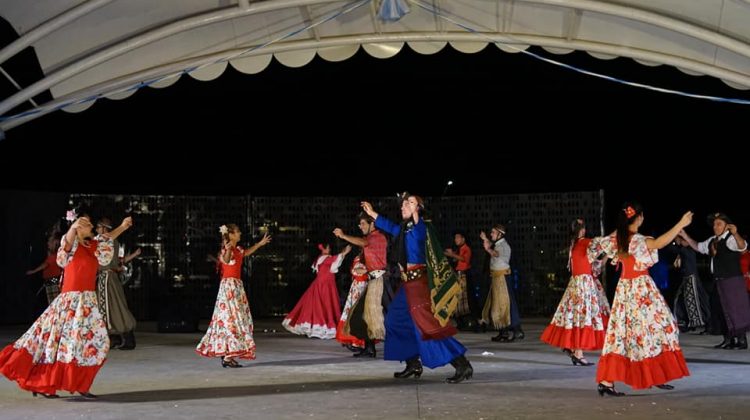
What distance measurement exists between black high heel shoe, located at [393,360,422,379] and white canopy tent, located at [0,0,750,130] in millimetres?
4008

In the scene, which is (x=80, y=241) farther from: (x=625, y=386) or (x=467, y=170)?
(x=467, y=170)

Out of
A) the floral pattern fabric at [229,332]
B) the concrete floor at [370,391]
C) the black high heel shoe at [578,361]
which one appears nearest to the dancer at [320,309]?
the concrete floor at [370,391]

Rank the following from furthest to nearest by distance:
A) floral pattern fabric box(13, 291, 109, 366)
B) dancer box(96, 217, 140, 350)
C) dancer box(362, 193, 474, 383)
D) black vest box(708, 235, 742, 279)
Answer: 1. dancer box(96, 217, 140, 350)
2. black vest box(708, 235, 742, 279)
3. dancer box(362, 193, 474, 383)
4. floral pattern fabric box(13, 291, 109, 366)

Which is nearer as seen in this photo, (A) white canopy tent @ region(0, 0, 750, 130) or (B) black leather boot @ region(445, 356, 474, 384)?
(B) black leather boot @ region(445, 356, 474, 384)

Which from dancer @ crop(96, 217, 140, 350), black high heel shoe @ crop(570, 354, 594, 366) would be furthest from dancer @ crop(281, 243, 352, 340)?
black high heel shoe @ crop(570, 354, 594, 366)

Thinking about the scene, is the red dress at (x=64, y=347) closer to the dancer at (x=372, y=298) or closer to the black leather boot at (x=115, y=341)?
the dancer at (x=372, y=298)

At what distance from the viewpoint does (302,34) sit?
12133 millimetres

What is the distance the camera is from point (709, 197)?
22.7m

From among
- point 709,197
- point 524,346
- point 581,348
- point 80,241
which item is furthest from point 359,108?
point 80,241

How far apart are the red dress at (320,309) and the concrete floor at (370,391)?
9.00 feet

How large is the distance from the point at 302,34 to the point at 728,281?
6.04m

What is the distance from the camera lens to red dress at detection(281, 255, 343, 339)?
1501cm

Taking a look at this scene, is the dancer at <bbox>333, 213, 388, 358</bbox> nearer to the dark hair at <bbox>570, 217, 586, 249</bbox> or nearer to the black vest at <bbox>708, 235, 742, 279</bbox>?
the dark hair at <bbox>570, 217, 586, 249</bbox>

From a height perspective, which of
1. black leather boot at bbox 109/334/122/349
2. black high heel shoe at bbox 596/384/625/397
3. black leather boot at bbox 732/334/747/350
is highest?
black leather boot at bbox 732/334/747/350
